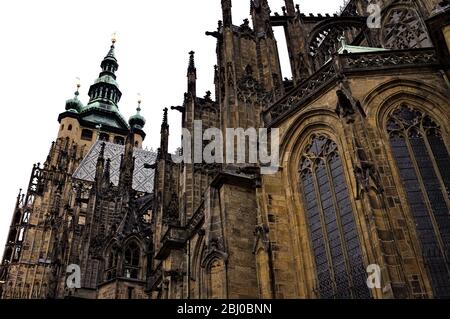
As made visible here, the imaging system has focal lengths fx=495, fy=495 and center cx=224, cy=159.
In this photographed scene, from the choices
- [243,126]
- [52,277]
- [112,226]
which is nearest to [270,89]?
[243,126]

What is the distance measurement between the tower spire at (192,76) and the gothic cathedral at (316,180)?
3.4 inches

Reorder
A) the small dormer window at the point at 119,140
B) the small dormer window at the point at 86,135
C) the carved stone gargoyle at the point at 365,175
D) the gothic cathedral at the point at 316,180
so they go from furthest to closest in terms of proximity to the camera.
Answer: the small dormer window at the point at 119,140 < the small dormer window at the point at 86,135 < the gothic cathedral at the point at 316,180 < the carved stone gargoyle at the point at 365,175

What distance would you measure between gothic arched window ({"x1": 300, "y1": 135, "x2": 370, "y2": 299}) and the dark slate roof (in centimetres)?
2586

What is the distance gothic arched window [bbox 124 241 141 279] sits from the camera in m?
21.0

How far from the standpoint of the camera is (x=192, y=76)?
2125 centimetres

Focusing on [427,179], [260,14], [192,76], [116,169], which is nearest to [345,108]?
[427,179]

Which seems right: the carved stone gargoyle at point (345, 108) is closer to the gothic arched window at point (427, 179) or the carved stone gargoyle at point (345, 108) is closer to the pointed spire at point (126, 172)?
the gothic arched window at point (427, 179)

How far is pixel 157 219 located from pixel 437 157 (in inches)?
470

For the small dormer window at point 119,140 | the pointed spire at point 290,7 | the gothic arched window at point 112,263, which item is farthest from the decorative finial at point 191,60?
the small dormer window at point 119,140

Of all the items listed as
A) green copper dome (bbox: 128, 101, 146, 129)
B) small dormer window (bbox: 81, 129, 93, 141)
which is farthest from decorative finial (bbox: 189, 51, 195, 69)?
green copper dome (bbox: 128, 101, 146, 129)

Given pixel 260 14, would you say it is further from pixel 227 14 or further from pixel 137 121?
pixel 137 121

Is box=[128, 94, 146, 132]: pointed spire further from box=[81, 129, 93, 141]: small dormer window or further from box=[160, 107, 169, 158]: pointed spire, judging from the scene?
box=[160, 107, 169, 158]: pointed spire

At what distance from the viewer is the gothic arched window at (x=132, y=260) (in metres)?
21.0
